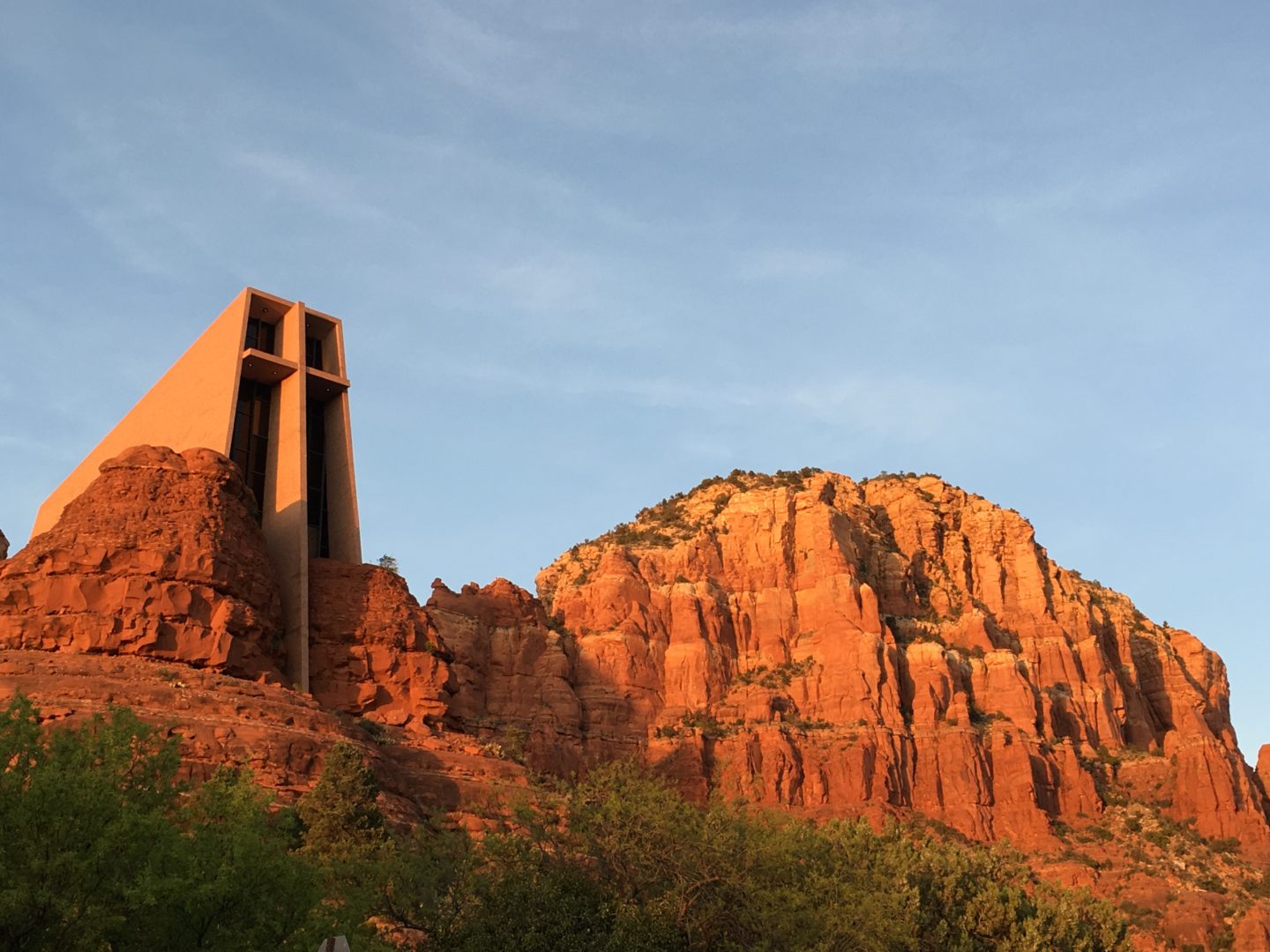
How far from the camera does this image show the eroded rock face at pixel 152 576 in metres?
51.7

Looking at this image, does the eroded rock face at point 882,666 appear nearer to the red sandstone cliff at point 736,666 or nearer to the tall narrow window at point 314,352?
the red sandstone cliff at point 736,666

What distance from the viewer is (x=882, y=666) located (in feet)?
305

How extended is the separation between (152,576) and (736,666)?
49081 mm

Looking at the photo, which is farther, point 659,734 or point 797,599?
point 797,599

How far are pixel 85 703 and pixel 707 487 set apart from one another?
73.5 metres

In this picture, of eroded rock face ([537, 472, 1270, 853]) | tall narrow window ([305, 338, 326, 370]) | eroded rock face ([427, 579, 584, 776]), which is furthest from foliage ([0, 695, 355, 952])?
eroded rock face ([537, 472, 1270, 853])

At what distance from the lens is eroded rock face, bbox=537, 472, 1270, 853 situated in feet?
288

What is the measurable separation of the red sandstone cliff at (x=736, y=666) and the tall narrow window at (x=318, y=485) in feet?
14.6

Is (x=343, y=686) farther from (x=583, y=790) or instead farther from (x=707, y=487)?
(x=707, y=487)

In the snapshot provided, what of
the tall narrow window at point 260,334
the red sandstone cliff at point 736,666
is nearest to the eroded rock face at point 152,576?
the red sandstone cliff at point 736,666

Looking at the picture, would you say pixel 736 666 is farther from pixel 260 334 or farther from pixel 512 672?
pixel 260 334

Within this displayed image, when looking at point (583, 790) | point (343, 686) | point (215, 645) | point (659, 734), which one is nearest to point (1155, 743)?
point (659, 734)

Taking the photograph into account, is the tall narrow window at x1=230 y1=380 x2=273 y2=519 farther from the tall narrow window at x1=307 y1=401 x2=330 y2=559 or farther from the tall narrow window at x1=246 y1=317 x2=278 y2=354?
the tall narrow window at x1=307 y1=401 x2=330 y2=559

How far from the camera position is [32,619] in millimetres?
51344
